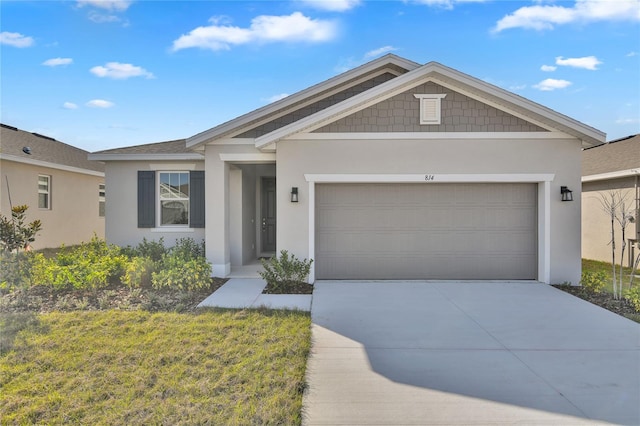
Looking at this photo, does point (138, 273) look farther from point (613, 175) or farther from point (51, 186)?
point (613, 175)

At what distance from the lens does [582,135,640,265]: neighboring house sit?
445 inches

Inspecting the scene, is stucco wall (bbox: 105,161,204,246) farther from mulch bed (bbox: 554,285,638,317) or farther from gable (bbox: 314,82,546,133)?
mulch bed (bbox: 554,285,638,317)

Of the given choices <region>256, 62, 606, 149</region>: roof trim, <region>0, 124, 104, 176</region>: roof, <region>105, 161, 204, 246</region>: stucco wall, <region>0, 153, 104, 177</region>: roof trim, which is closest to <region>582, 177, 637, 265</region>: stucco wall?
<region>256, 62, 606, 149</region>: roof trim

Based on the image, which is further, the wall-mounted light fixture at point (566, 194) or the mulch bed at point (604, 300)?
the wall-mounted light fixture at point (566, 194)

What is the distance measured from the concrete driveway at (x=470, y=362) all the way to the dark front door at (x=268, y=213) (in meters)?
6.10

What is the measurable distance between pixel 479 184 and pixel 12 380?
8.77m

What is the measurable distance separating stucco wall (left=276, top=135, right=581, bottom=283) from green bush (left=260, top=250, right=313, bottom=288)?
366mm

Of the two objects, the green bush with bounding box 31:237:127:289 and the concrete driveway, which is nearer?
the concrete driveway

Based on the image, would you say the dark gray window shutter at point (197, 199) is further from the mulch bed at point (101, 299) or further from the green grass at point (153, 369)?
the green grass at point (153, 369)

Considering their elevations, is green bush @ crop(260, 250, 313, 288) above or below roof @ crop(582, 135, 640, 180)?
below

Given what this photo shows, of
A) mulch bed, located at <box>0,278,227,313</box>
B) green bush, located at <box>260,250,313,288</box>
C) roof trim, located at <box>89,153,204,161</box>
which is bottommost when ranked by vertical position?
mulch bed, located at <box>0,278,227,313</box>

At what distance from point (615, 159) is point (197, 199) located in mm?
14109

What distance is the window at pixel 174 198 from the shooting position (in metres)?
10.9

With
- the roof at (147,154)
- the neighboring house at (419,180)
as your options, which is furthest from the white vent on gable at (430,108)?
the roof at (147,154)
